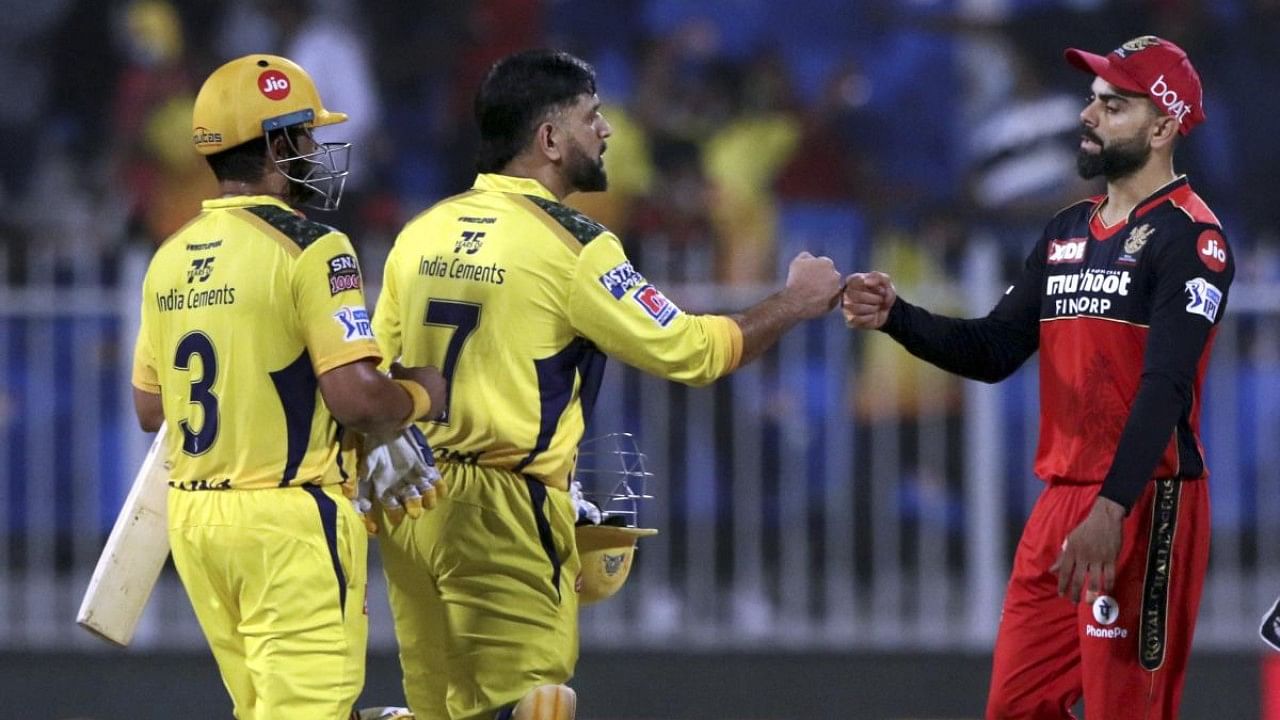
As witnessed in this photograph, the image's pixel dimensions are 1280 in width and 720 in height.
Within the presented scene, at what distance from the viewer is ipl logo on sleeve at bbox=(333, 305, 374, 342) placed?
180 inches

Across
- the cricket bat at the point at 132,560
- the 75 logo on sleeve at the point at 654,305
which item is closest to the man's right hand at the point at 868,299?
the 75 logo on sleeve at the point at 654,305

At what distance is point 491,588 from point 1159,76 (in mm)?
2015

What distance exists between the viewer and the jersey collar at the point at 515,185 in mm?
5094

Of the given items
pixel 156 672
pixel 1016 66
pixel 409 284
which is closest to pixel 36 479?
pixel 156 672

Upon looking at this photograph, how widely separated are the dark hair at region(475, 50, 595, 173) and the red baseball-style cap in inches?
50.1

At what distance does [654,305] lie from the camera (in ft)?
16.2

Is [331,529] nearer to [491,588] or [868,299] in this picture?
[491,588]

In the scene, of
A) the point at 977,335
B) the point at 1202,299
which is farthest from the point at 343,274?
the point at 1202,299

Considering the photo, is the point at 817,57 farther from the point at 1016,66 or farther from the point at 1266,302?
the point at 1266,302

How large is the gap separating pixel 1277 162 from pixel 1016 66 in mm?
1392

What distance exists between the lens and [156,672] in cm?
816

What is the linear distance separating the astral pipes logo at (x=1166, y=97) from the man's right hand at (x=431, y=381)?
1.82 m

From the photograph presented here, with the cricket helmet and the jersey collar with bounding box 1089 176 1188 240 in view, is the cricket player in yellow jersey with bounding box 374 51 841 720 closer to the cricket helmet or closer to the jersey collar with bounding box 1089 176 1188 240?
the cricket helmet

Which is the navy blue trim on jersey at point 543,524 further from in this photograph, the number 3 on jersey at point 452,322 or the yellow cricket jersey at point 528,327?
the number 3 on jersey at point 452,322
